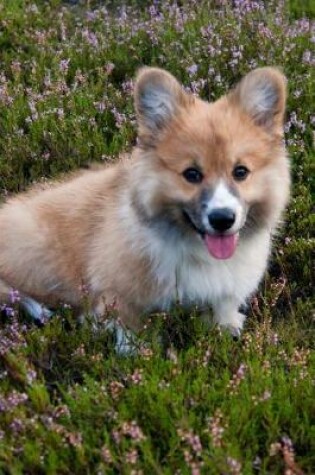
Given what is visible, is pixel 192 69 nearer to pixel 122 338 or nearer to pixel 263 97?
pixel 263 97

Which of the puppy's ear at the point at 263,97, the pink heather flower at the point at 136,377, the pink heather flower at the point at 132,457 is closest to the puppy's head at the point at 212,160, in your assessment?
the puppy's ear at the point at 263,97

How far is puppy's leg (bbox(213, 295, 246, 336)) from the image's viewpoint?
176 inches

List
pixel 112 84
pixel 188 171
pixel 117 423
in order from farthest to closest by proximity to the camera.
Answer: pixel 112 84 → pixel 188 171 → pixel 117 423

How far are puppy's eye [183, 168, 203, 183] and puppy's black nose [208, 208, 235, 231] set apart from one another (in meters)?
0.24

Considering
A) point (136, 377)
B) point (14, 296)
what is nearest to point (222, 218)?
point (136, 377)

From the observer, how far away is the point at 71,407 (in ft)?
11.8

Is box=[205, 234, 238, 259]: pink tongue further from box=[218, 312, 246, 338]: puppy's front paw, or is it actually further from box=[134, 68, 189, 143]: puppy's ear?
box=[134, 68, 189, 143]: puppy's ear

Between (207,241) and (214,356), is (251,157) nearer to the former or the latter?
(207,241)

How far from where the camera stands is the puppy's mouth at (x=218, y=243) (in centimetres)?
408

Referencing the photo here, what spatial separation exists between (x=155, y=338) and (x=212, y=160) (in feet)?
3.18

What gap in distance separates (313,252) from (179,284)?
1.23 metres

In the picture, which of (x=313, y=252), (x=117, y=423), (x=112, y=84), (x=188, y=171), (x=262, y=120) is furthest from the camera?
(x=112, y=84)

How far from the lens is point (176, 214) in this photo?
4.14 meters

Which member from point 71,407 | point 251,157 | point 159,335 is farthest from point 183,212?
point 71,407
